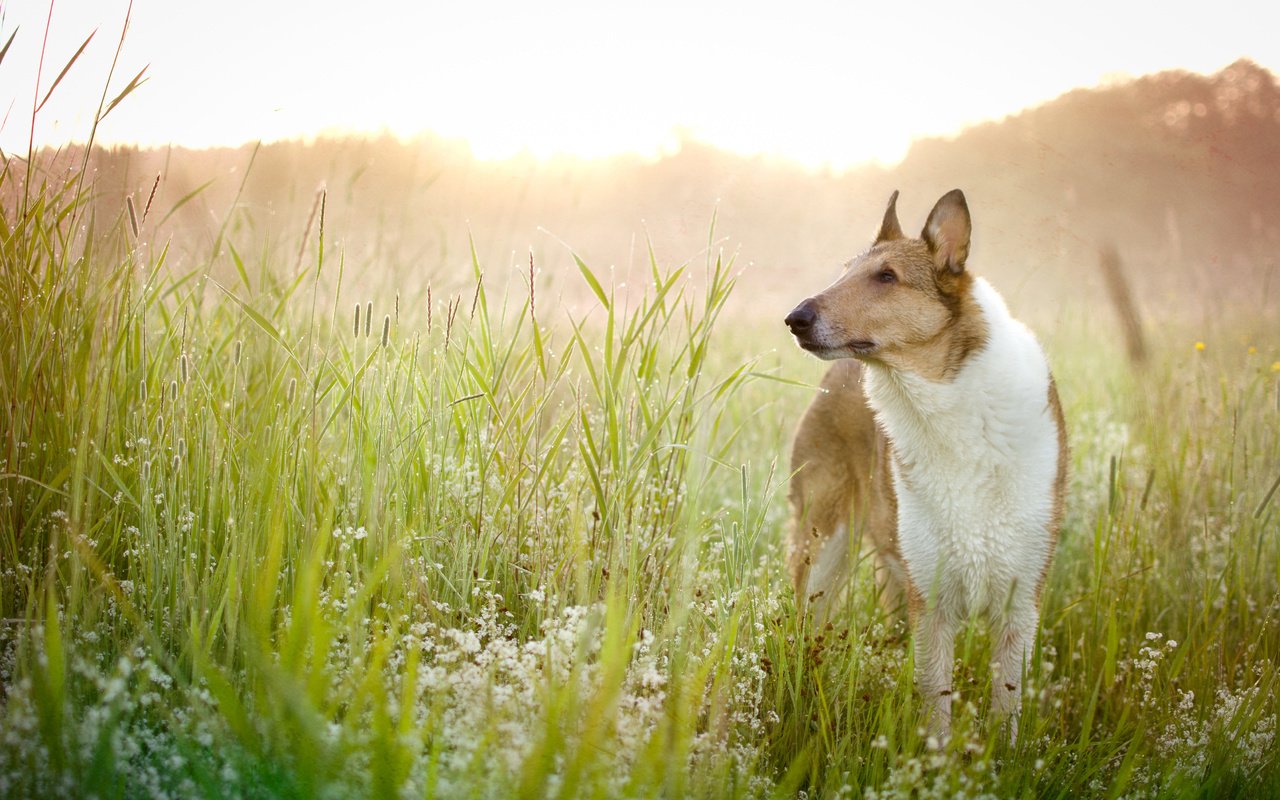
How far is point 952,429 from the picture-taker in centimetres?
317

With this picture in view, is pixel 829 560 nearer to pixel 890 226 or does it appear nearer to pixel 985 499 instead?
pixel 985 499

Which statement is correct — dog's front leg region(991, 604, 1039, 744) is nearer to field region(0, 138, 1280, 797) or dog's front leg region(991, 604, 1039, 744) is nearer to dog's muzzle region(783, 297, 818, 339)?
field region(0, 138, 1280, 797)

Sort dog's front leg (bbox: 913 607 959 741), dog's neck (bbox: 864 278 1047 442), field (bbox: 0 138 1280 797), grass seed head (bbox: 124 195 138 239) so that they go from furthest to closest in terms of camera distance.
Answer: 1. dog's neck (bbox: 864 278 1047 442)
2. dog's front leg (bbox: 913 607 959 741)
3. grass seed head (bbox: 124 195 138 239)
4. field (bbox: 0 138 1280 797)

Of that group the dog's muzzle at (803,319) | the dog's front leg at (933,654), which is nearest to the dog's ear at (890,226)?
the dog's muzzle at (803,319)

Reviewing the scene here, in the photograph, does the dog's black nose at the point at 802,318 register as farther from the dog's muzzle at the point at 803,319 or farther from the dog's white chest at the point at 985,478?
the dog's white chest at the point at 985,478

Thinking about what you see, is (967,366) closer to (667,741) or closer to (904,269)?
(904,269)

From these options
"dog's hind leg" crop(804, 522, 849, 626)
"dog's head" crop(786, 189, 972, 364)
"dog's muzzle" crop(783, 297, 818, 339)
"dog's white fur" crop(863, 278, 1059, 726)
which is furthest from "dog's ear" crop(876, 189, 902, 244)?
"dog's hind leg" crop(804, 522, 849, 626)

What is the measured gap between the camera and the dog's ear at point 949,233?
10.6 ft

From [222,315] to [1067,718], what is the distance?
3.36m

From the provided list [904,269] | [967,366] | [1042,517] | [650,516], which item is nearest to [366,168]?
[650,516]

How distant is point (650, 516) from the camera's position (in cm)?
281

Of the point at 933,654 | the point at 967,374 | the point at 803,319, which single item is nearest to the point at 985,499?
the point at 967,374

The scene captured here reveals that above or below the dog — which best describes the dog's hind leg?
below

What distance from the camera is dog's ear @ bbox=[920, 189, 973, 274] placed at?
3221mm
